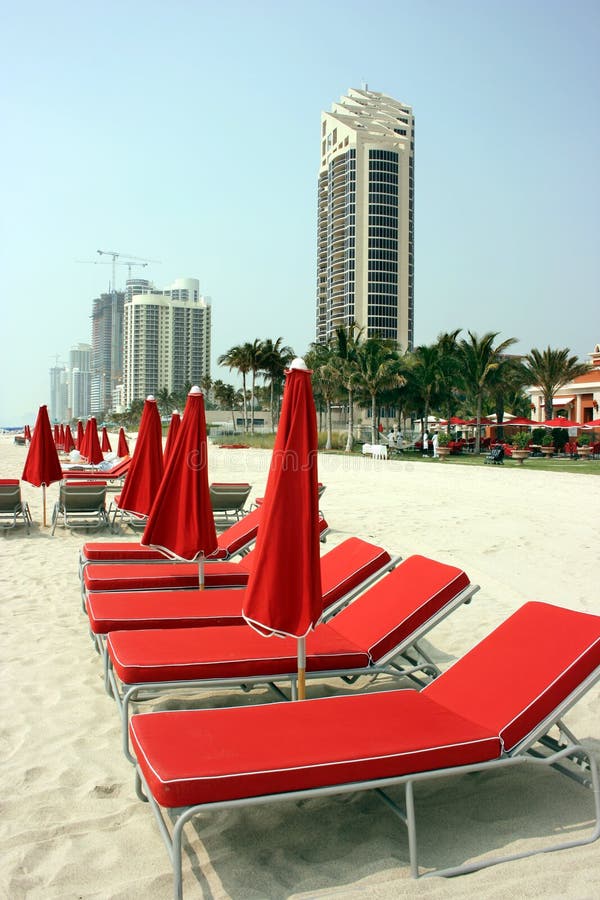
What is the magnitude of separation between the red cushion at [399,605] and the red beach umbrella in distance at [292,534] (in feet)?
2.69

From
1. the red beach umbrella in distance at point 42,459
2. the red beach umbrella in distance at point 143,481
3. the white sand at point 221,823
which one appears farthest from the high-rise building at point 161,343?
the white sand at point 221,823

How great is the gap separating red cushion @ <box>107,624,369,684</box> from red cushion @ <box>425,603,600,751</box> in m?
0.65

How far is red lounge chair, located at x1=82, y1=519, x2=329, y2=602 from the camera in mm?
5469

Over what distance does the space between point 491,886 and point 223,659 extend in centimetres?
163

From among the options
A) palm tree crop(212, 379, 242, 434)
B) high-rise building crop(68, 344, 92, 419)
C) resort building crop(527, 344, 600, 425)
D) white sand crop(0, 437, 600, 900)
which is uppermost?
high-rise building crop(68, 344, 92, 419)

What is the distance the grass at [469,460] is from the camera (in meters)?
25.2

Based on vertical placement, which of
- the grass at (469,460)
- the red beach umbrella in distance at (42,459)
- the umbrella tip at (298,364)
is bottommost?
the grass at (469,460)

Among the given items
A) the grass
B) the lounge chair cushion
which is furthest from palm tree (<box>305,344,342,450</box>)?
the lounge chair cushion

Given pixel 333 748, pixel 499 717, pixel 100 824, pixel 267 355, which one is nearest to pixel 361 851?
pixel 333 748

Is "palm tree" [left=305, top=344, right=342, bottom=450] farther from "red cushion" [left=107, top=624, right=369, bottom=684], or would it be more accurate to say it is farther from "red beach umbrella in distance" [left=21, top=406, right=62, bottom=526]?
"red cushion" [left=107, top=624, right=369, bottom=684]

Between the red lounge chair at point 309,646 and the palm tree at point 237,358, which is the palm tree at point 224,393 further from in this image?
the red lounge chair at point 309,646

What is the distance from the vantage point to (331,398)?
41656mm

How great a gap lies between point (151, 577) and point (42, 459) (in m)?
5.58

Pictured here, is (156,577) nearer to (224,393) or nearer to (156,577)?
(156,577)
